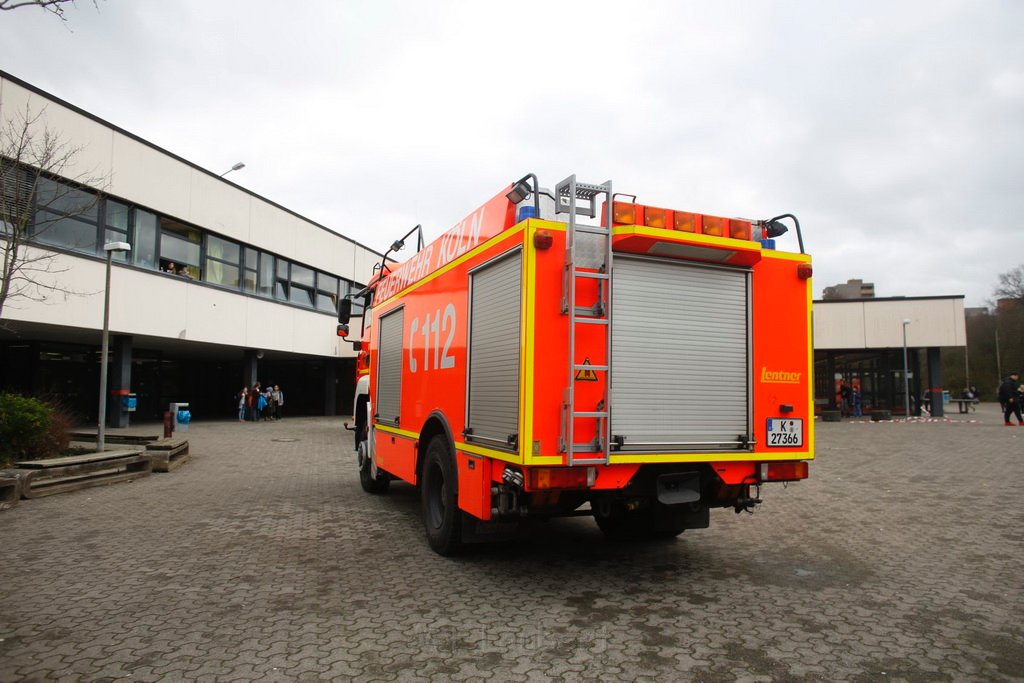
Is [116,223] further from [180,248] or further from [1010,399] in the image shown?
[1010,399]

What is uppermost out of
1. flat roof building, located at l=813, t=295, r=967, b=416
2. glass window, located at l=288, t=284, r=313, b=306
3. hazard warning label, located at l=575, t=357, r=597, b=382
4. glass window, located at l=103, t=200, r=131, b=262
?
glass window, located at l=103, t=200, r=131, b=262

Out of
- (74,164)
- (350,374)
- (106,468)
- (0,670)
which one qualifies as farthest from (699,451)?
(350,374)

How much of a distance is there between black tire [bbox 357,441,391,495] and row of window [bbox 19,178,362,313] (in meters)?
7.46

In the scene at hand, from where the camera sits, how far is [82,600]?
474cm

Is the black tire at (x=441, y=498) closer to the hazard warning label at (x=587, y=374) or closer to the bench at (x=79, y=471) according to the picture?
the hazard warning label at (x=587, y=374)

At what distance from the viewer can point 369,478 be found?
964 centimetres

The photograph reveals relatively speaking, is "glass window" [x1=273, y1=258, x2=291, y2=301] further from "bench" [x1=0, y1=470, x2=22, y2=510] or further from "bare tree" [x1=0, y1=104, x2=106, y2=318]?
"bench" [x1=0, y1=470, x2=22, y2=510]

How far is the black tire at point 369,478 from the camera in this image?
944 cm

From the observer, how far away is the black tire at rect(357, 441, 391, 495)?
944 cm

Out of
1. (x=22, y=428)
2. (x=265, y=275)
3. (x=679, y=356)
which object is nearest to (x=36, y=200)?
(x=22, y=428)

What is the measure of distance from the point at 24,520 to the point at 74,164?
1214cm

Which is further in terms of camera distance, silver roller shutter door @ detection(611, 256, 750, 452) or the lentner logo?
the lentner logo

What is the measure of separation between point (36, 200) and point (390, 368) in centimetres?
885

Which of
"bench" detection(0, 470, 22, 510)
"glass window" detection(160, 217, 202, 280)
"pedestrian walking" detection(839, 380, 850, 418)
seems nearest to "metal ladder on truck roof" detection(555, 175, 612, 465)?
"bench" detection(0, 470, 22, 510)
